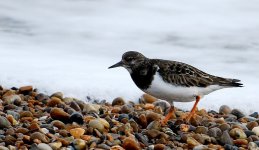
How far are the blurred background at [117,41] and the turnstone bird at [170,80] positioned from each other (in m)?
0.65

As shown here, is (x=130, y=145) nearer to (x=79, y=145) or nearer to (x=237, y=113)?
(x=79, y=145)

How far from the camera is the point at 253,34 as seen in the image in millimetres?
9312

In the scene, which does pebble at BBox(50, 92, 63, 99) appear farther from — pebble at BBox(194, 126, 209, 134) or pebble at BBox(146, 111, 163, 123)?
pebble at BBox(194, 126, 209, 134)

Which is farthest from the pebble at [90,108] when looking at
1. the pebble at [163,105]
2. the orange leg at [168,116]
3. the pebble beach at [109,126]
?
the pebble at [163,105]

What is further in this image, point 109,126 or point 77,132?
point 109,126

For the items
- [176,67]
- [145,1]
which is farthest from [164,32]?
[176,67]

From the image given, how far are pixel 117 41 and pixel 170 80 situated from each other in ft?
10.3

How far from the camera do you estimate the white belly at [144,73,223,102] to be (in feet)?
18.9

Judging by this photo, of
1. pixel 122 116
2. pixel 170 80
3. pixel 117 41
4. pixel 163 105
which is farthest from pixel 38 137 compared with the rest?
pixel 117 41

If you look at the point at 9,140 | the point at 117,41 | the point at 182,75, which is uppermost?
the point at 117,41

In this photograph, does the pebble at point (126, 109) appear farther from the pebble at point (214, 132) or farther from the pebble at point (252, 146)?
the pebble at point (252, 146)

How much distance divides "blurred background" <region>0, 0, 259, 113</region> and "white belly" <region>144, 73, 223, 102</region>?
2.46ft

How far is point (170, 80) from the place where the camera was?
5.82 metres

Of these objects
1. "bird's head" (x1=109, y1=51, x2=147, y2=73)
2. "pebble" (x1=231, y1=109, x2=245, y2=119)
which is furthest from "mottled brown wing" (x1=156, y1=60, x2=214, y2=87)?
A: "pebble" (x1=231, y1=109, x2=245, y2=119)
